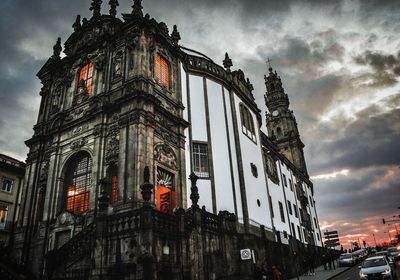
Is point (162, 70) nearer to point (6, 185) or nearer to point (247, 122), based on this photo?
point (247, 122)

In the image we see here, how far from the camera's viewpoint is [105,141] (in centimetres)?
2036

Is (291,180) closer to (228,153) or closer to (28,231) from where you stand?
(228,153)

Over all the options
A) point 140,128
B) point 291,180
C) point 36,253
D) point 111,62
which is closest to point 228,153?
point 140,128

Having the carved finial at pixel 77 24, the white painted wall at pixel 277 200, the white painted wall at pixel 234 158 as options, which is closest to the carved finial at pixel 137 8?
the carved finial at pixel 77 24

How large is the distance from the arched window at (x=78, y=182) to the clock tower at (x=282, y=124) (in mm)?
40043

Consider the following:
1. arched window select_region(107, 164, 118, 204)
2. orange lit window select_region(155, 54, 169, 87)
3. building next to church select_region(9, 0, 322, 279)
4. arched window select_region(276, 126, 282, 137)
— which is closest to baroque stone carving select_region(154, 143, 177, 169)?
building next to church select_region(9, 0, 322, 279)

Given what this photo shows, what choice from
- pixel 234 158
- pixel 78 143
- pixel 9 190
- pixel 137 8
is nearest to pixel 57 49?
pixel 137 8

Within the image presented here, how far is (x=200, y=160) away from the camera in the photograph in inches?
917

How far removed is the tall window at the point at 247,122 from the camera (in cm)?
2975

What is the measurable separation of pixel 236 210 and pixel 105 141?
35.9 ft

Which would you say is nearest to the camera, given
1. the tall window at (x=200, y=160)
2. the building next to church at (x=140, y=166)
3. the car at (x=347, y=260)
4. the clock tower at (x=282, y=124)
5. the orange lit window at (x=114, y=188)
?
the building next to church at (x=140, y=166)

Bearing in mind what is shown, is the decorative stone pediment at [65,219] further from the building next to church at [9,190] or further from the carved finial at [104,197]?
the building next to church at [9,190]

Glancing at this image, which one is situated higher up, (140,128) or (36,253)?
(140,128)

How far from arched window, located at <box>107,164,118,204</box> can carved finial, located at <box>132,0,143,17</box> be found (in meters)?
11.7
